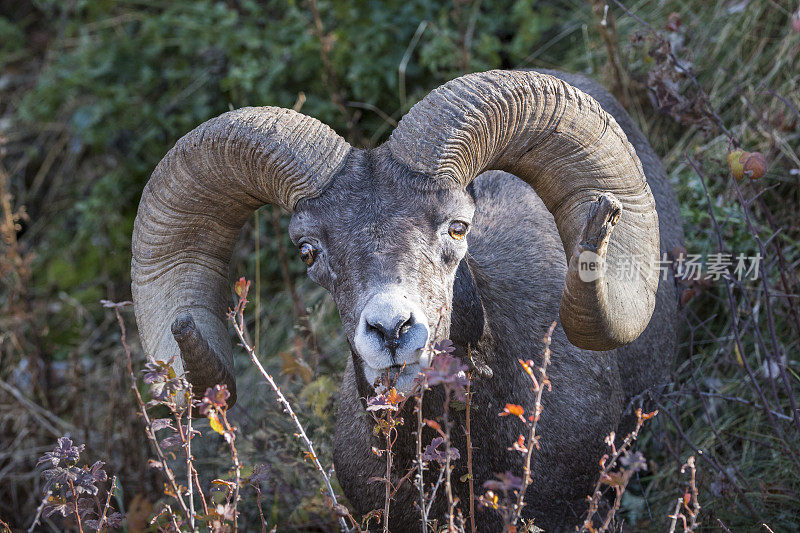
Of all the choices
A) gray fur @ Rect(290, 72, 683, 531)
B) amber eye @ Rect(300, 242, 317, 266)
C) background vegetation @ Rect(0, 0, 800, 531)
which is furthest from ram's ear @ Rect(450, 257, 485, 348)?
background vegetation @ Rect(0, 0, 800, 531)

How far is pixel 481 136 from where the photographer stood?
4152mm

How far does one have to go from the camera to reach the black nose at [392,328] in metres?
3.49

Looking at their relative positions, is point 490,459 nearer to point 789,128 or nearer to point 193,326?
point 193,326

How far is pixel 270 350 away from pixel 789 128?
4362 millimetres

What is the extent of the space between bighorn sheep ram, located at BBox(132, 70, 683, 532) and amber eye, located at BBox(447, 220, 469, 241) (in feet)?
0.04

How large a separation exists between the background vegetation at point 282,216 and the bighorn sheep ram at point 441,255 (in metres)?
0.78

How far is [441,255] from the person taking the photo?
4078 mm

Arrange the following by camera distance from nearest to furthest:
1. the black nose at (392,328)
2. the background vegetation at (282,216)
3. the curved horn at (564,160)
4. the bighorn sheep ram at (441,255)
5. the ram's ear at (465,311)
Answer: the black nose at (392,328) < the bighorn sheep ram at (441,255) < the curved horn at (564,160) < the ram's ear at (465,311) < the background vegetation at (282,216)

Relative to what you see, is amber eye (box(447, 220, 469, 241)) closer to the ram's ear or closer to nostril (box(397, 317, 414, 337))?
the ram's ear

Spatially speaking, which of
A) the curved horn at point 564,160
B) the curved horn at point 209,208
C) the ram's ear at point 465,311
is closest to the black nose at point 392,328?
the ram's ear at point 465,311

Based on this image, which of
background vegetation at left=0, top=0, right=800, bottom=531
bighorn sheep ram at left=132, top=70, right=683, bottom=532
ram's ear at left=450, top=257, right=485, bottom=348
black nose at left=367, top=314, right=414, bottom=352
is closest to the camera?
black nose at left=367, top=314, right=414, bottom=352

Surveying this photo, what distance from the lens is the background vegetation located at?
566 centimetres

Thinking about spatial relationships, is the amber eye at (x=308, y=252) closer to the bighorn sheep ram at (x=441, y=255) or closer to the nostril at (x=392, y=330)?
the bighorn sheep ram at (x=441, y=255)

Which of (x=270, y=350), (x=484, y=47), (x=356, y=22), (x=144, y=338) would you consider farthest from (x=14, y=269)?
(x=484, y=47)
